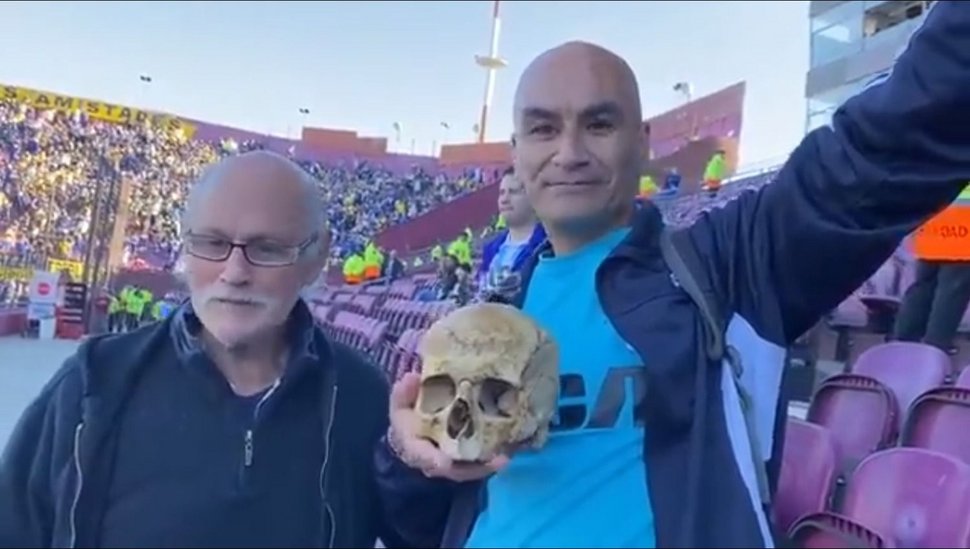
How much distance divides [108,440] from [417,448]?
0.41 metres

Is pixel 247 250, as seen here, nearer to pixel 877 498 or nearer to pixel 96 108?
pixel 96 108

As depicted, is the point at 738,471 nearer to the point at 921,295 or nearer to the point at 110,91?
the point at 110,91

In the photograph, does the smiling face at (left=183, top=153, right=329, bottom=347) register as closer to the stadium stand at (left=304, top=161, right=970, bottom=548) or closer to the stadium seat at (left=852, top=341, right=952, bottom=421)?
the stadium stand at (left=304, top=161, right=970, bottom=548)

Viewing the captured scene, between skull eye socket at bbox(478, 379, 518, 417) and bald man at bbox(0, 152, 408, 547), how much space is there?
0.99ft

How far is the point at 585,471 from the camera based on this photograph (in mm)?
957

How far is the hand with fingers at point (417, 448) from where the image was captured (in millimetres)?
855

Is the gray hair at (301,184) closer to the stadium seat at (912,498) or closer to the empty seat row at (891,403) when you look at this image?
the stadium seat at (912,498)

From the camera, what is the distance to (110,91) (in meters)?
1.43

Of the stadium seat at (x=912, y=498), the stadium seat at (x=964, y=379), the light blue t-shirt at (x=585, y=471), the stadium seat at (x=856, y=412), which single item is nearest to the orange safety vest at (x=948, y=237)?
the stadium seat at (x=964, y=379)

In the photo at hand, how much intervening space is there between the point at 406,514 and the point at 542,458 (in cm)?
19

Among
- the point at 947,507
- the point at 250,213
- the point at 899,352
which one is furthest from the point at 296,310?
the point at 899,352

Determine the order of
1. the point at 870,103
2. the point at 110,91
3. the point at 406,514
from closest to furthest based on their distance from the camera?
the point at 870,103 < the point at 406,514 < the point at 110,91

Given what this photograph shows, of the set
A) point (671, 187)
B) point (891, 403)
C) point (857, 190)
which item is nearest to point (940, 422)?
point (891, 403)

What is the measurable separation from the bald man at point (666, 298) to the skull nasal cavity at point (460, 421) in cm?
3
